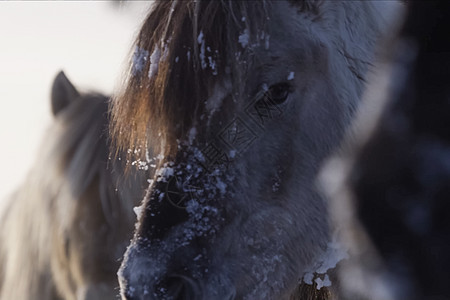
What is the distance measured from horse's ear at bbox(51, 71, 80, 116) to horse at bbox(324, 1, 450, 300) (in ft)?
6.69

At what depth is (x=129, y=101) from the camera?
4.92ft

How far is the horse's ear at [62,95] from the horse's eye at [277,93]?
1566mm

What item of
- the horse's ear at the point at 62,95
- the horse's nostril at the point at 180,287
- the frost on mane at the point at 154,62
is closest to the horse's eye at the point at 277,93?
the frost on mane at the point at 154,62

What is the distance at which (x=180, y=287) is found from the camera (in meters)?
1.21

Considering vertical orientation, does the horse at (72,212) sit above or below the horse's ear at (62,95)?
below

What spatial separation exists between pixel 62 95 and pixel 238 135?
160 cm

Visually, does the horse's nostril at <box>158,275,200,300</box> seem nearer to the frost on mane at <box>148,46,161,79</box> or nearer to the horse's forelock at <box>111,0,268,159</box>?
the horse's forelock at <box>111,0,268,159</box>

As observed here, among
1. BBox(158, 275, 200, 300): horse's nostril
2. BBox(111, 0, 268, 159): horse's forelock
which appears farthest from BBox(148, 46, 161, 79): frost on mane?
BBox(158, 275, 200, 300): horse's nostril

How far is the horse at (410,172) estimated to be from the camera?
80 cm

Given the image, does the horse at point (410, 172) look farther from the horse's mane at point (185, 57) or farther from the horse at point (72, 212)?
the horse at point (72, 212)

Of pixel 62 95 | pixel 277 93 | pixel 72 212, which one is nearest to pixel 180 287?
pixel 277 93

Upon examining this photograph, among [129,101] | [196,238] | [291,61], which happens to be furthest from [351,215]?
[129,101]

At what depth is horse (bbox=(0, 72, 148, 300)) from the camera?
2270mm

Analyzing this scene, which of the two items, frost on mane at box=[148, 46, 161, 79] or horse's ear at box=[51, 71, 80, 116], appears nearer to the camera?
frost on mane at box=[148, 46, 161, 79]
